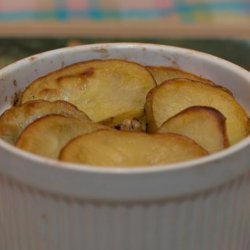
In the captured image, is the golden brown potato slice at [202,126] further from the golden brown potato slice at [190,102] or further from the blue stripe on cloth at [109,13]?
the blue stripe on cloth at [109,13]

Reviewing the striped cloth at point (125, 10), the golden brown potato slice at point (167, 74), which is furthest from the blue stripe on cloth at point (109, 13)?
the golden brown potato slice at point (167, 74)

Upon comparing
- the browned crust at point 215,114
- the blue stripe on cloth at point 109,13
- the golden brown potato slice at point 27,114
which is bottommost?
the blue stripe on cloth at point 109,13

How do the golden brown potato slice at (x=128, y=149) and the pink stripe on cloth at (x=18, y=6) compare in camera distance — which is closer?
the golden brown potato slice at (x=128, y=149)

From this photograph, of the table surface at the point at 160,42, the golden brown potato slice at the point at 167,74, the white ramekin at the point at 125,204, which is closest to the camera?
the white ramekin at the point at 125,204

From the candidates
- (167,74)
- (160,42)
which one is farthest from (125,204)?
(160,42)

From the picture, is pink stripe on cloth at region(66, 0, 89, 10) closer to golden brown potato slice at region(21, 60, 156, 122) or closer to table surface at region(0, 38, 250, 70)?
table surface at region(0, 38, 250, 70)

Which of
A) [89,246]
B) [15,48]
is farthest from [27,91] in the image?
[15,48]
